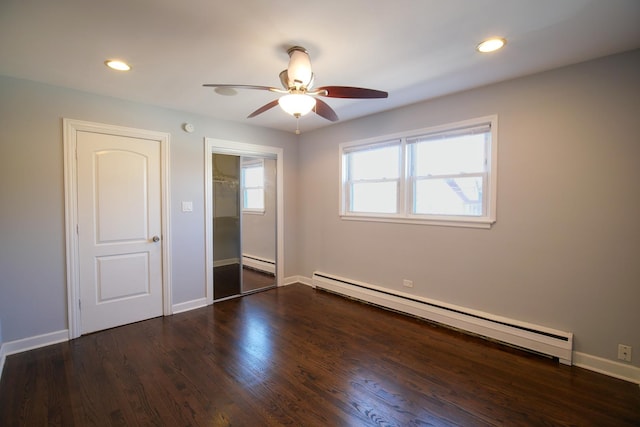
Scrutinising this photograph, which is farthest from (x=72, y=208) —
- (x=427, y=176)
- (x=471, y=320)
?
(x=471, y=320)

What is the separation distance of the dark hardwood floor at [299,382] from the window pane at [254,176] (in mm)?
2251

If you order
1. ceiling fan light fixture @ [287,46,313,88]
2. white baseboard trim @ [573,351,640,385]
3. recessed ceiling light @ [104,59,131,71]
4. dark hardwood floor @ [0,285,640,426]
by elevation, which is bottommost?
dark hardwood floor @ [0,285,640,426]

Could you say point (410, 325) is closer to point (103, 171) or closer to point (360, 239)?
point (360, 239)

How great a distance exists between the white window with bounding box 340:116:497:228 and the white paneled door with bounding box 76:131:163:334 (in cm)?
256

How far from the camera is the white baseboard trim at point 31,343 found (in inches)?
106

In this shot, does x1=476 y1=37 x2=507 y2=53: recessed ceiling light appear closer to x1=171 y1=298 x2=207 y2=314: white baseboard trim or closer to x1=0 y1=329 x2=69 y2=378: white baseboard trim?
x1=171 y1=298 x2=207 y2=314: white baseboard trim

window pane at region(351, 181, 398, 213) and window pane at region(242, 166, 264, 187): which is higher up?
window pane at region(242, 166, 264, 187)

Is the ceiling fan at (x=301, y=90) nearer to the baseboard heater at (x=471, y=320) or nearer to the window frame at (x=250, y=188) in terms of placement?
the window frame at (x=250, y=188)

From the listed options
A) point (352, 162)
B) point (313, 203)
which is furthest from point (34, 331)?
point (352, 162)

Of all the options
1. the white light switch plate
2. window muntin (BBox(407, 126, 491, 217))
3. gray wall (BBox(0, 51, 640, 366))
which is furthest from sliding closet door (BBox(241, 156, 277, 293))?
window muntin (BBox(407, 126, 491, 217))

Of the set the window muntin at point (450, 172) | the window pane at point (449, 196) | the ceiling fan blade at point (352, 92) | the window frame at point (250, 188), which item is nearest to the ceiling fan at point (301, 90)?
the ceiling fan blade at point (352, 92)

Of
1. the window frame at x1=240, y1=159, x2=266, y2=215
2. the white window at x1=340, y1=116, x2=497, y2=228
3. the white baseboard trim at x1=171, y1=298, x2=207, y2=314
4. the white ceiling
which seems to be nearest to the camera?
the white ceiling

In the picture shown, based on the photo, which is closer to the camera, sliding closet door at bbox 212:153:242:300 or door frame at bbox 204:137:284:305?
door frame at bbox 204:137:284:305

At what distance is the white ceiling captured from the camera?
1787 millimetres
